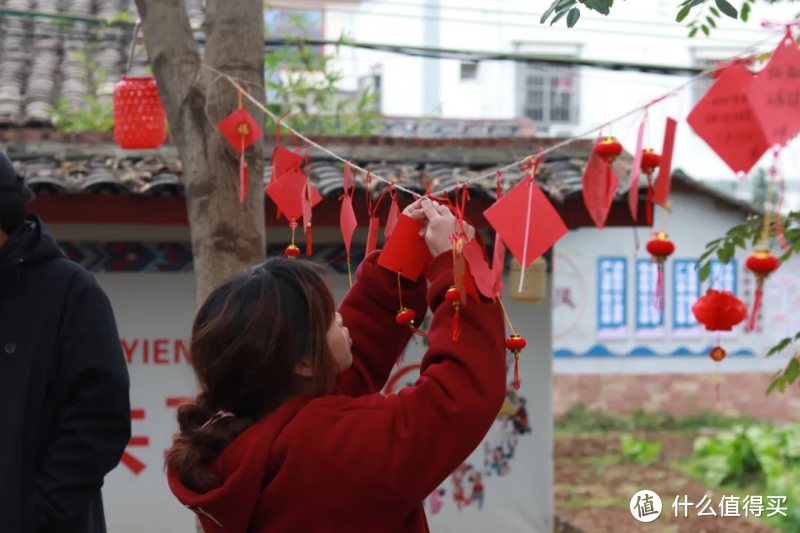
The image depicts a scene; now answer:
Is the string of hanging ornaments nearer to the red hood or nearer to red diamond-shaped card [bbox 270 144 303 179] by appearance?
red diamond-shaped card [bbox 270 144 303 179]

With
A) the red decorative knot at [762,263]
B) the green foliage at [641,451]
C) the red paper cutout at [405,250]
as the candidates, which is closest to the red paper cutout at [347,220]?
the red paper cutout at [405,250]

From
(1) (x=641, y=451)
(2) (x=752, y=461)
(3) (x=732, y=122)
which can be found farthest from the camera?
(1) (x=641, y=451)

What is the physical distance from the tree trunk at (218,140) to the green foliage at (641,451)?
322 inches

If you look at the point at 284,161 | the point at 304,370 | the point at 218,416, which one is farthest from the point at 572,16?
the point at 218,416

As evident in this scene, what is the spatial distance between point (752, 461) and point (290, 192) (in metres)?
7.91

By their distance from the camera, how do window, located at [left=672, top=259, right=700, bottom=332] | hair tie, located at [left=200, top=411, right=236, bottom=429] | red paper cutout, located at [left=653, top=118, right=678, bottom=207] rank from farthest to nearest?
window, located at [left=672, top=259, right=700, bottom=332]
red paper cutout, located at [left=653, top=118, right=678, bottom=207]
hair tie, located at [left=200, top=411, right=236, bottom=429]

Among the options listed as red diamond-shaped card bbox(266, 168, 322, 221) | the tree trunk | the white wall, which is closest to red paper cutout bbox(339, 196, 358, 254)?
red diamond-shaped card bbox(266, 168, 322, 221)

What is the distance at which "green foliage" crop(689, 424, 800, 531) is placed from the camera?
8.54 meters

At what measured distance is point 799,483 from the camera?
820 centimetres

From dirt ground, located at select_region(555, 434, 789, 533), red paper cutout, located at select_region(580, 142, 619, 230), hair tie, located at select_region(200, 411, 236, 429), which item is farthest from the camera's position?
dirt ground, located at select_region(555, 434, 789, 533)

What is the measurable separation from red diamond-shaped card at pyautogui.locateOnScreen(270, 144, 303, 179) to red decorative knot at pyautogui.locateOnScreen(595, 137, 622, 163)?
0.90 meters

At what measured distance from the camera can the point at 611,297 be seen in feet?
39.0

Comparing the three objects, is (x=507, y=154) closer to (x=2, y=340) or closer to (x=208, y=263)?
(x=208, y=263)

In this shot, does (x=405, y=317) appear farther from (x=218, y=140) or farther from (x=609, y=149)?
(x=218, y=140)
